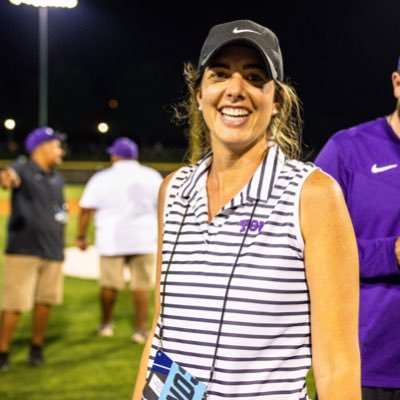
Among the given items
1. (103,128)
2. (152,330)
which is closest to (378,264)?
(152,330)

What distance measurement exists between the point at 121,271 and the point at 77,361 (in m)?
1.38

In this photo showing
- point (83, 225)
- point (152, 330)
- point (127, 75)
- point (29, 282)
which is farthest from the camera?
point (127, 75)

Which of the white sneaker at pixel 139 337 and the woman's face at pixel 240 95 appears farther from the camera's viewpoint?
the white sneaker at pixel 139 337

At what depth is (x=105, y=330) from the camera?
7.81 meters

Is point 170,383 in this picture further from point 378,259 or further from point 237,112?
point 378,259

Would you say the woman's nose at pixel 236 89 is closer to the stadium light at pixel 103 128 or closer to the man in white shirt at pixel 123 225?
the man in white shirt at pixel 123 225

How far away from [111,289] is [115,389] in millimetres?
2020

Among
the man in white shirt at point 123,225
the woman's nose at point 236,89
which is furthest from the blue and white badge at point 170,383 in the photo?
the man in white shirt at point 123,225

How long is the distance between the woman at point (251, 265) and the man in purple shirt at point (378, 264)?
34.0 inches

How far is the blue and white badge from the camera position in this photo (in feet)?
5.95

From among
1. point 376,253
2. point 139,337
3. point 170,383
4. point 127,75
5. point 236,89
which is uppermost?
point 127,75

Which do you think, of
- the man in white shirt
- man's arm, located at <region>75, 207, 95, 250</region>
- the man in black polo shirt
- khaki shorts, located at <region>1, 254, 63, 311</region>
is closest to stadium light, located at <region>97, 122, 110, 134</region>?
man's arm, located at <region>75, 207, 95, 250</region>

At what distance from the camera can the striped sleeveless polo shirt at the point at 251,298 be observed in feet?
5.74

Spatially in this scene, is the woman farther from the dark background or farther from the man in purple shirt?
the dark background
